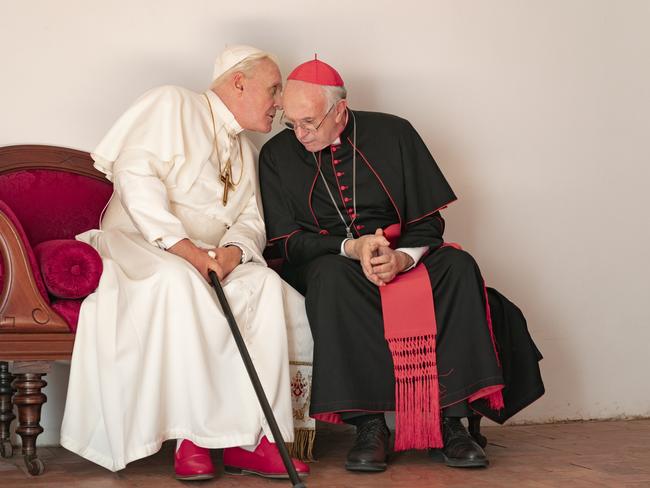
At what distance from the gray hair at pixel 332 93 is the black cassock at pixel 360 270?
200mm

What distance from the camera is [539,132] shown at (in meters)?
4.71

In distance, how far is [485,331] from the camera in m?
3.37

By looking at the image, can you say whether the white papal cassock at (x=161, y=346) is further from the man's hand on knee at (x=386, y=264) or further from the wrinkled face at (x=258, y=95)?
the wrinkled face at (x=258, y=95)

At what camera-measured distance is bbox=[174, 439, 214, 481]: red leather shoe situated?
120 inches

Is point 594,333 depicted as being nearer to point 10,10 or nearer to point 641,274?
point 641,274

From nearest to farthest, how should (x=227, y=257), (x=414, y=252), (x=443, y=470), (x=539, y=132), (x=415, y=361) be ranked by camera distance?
1. (x=443, y=470)
2. (x=415, y=361)
3. (x=227, y=257)
4. (x=414, y=252)
5. (x=539, y=132)

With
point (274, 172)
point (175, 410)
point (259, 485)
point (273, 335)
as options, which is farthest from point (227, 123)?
point (259, 485)

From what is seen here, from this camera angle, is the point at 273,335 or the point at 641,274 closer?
the point at 273,335

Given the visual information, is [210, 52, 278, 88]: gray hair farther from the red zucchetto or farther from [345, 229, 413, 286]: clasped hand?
[345, 229, 413, 286]: clasped hand

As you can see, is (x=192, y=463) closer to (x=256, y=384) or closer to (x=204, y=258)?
(x=256, y=384)

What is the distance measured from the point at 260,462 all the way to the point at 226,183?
115 cm

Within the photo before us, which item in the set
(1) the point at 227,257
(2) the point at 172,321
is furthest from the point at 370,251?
(2) the point at 172,321

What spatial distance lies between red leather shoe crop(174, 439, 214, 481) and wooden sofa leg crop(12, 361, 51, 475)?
1.55ft

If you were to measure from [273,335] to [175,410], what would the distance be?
0.42m
